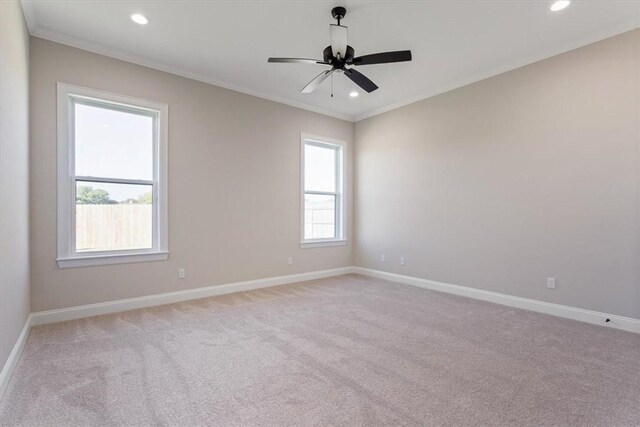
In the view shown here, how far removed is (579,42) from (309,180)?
12.9ft

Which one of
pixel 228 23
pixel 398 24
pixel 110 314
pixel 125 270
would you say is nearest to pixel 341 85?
pixel 398 24

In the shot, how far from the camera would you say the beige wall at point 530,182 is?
3203 millimetres

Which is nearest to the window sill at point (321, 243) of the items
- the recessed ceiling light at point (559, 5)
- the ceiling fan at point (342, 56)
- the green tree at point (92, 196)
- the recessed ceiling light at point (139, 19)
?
the green tree at point (92, 196)

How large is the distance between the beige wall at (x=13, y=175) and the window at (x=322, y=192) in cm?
351

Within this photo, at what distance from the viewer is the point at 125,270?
148 inches

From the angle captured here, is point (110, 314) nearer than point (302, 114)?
Yes

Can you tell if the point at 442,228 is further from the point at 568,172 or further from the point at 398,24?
the point at 398,24

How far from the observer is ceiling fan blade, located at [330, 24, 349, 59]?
8.84 feet

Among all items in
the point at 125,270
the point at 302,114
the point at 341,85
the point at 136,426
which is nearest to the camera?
the point at 136,426

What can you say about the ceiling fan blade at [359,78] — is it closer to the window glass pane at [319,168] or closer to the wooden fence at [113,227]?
the window glass pane at [319,168]

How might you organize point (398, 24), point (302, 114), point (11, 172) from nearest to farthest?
point (11, 172), point (398, 24), point (302, 114)

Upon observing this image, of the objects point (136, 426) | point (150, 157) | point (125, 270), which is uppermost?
point (150, 157)

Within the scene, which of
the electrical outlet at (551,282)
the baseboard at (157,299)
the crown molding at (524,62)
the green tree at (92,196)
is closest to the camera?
the crown molding at (524,62)

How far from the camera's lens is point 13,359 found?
2.31 meters
